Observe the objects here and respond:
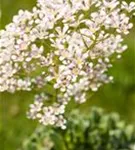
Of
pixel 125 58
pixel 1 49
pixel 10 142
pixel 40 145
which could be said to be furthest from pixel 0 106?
pixel 1 49

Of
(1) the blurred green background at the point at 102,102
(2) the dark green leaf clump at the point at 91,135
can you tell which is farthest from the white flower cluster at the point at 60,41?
(1) the blurred green background at the point at 102,102

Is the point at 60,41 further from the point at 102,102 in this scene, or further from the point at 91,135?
the point at 102,102

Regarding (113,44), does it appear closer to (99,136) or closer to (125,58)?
(99,136)

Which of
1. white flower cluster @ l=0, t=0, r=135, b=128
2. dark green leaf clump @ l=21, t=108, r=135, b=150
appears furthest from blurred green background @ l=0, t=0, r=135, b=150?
white flower cluster @ l=0, t=0, r=135, b=128

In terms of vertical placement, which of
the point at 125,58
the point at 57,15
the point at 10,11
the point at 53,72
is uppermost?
the point at 10,11

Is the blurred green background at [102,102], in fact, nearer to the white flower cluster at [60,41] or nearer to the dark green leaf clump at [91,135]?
the dark green leaf clump at [91,135]

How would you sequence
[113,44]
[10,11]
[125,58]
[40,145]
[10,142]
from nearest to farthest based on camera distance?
[113,44], [40,145], [10,142], [125,58], [10,11]
